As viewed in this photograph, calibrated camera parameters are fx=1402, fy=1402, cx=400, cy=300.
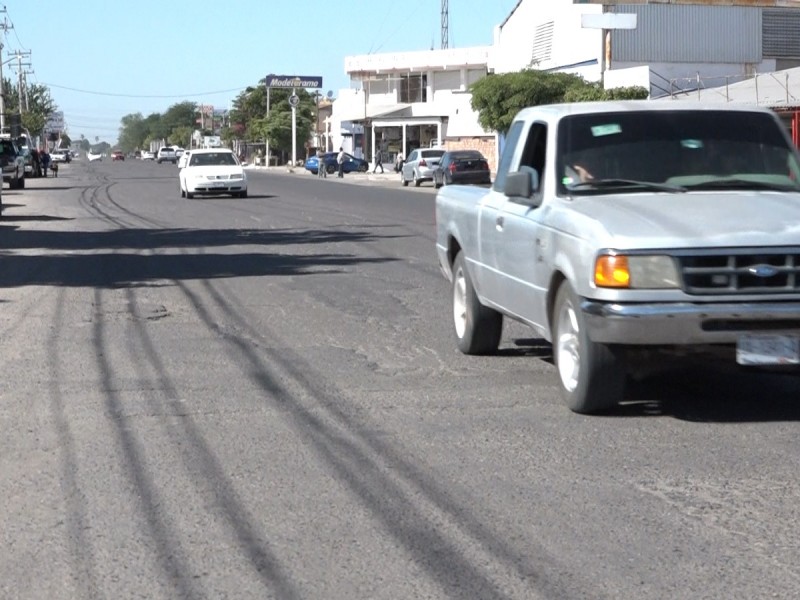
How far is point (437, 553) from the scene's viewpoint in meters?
5.57

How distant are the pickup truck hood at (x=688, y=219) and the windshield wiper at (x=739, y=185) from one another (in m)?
0.12

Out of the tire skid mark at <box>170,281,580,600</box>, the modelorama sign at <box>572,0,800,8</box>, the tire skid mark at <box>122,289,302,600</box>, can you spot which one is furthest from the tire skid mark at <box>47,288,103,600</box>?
the modelorama sign at <box>572,0,800,8</box>

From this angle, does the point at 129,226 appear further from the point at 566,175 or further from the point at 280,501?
the point at 280,501

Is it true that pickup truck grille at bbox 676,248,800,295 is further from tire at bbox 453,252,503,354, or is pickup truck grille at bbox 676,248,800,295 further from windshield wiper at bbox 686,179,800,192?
tire at bbox 453,252,503,354

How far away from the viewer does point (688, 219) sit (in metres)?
7.81

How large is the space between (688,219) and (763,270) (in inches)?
20.8

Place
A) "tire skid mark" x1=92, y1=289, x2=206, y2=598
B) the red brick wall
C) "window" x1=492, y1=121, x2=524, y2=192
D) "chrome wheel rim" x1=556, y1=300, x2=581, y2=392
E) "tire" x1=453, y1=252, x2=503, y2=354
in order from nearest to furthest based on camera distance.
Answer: "tire skid mark" x1=92, y1=289, x2=206, y2=598
"chrome wheel rim" x1=556, y1=300, x2=581, y2=392
"window" x1=492, y1=121, x2=524, y2=192
"tire" x1=453, y1=252, x2=503, y2=354
the red brick wall

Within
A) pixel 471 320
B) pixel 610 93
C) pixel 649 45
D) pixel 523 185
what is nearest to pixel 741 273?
pixel 523 185

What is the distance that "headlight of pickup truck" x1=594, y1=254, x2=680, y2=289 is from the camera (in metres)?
7.53

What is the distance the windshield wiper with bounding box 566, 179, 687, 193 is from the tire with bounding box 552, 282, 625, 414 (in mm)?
733

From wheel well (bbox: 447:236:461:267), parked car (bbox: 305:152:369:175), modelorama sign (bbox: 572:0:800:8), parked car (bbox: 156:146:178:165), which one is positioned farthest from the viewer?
parked car (bbox: 156:146:178:165)

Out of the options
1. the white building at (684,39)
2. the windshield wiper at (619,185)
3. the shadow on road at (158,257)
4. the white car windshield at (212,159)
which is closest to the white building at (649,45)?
the white building at (684,39)

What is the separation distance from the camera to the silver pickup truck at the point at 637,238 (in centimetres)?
752

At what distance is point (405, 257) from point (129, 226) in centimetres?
961
